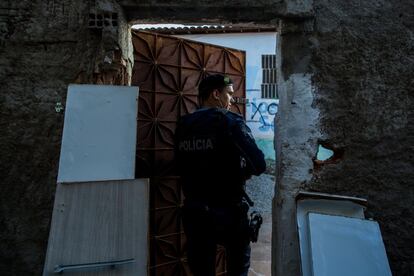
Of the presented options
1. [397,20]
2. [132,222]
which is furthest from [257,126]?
[132,222]

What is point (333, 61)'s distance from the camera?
2115mm

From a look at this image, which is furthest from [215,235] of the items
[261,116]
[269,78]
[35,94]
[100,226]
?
[269,78]

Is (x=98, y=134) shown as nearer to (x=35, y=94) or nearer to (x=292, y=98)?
(x=35, y=94)

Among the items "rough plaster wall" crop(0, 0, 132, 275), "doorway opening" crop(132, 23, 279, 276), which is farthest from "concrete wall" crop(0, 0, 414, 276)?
"doorway opening" crop(132, 23, 279, 276)

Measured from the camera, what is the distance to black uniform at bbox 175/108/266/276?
1845 millimetres

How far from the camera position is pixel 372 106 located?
2086 millimetres

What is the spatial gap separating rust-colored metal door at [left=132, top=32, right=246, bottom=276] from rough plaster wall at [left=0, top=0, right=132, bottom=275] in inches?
41.3

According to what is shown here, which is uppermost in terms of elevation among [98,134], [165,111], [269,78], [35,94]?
[269,78]

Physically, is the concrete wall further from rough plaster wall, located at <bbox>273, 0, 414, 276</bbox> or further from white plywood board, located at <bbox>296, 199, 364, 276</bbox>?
white plywood board, located at <bbox>296, 199, 364, 276</bbox>

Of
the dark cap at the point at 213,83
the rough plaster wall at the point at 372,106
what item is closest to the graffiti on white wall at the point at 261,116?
the rough plaster wall at the point at 372,106

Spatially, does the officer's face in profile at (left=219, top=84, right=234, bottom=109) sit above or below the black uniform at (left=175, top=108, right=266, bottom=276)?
above

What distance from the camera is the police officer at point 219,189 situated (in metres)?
1.84

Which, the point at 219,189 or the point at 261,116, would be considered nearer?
the point at 219,189

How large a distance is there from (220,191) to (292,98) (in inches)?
29.9
